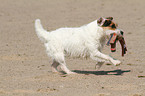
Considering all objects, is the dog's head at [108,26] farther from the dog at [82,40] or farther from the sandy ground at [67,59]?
the sandy ground at [67,59]

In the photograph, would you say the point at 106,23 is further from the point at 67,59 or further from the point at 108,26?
the point at 67,59

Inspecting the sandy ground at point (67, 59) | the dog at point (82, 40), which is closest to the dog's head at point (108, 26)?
the dog at point (82, 40)

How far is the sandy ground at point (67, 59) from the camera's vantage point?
7230 millimetres

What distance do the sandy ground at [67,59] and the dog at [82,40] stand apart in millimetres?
475

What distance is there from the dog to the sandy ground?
18.7 inches

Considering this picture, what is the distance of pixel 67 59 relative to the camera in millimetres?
10523

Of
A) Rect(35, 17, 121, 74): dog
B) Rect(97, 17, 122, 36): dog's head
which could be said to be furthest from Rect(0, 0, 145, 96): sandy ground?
Rect(97, 17, 122, 36): dog's head

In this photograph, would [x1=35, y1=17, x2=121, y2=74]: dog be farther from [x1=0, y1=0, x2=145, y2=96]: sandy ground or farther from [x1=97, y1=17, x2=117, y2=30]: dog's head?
[x1=0, y1=0, x2=145, y2=96]: sandy ground

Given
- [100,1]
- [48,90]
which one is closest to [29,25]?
[100,1]

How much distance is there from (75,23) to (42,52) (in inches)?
229

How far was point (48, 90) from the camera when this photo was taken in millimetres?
7086

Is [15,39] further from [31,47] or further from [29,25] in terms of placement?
[29,25]

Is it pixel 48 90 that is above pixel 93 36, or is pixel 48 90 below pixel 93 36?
below

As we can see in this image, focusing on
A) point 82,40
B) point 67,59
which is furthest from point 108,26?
point 67,59
